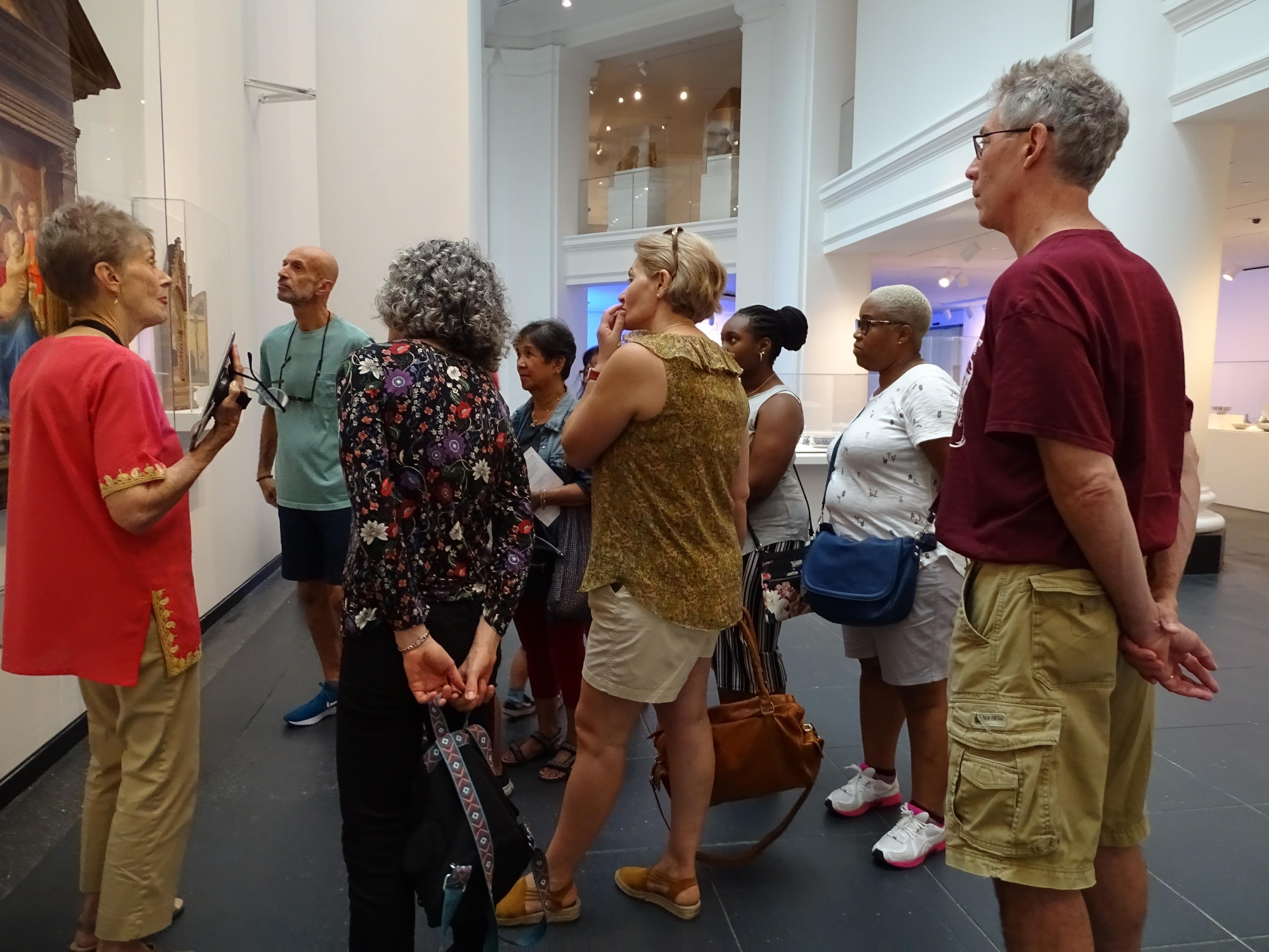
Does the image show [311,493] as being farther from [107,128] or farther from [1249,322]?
[1249,322]

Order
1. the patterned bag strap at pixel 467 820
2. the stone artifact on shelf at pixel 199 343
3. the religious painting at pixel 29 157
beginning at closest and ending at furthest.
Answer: the patterned bag strap at pixel 467 820
the religious painting at pixel 29 157
the stone artifact on shelf at pixel 199 343

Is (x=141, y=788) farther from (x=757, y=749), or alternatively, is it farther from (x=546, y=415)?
(x=546, y=415)

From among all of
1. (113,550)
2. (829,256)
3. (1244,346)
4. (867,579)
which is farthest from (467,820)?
(1244,346)

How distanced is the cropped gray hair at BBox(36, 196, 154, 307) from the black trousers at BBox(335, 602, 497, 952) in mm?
969

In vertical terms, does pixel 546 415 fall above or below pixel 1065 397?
below

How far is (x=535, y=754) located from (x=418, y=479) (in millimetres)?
1921

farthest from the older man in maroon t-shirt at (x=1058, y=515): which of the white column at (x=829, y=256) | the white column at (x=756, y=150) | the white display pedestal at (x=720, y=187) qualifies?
Result: the white display pedestal at (x=720, y=187)

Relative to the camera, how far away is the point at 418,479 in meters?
1.52

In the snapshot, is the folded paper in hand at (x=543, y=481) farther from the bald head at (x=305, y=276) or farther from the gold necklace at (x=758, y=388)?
the bald head at (x=305, y=276)

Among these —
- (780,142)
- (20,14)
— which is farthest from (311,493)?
(780,142)

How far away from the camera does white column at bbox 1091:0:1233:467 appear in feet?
18.7

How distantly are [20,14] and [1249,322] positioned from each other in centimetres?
1642

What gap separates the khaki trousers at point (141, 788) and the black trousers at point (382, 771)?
0.49 m

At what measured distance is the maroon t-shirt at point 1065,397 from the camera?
1.30 metres
